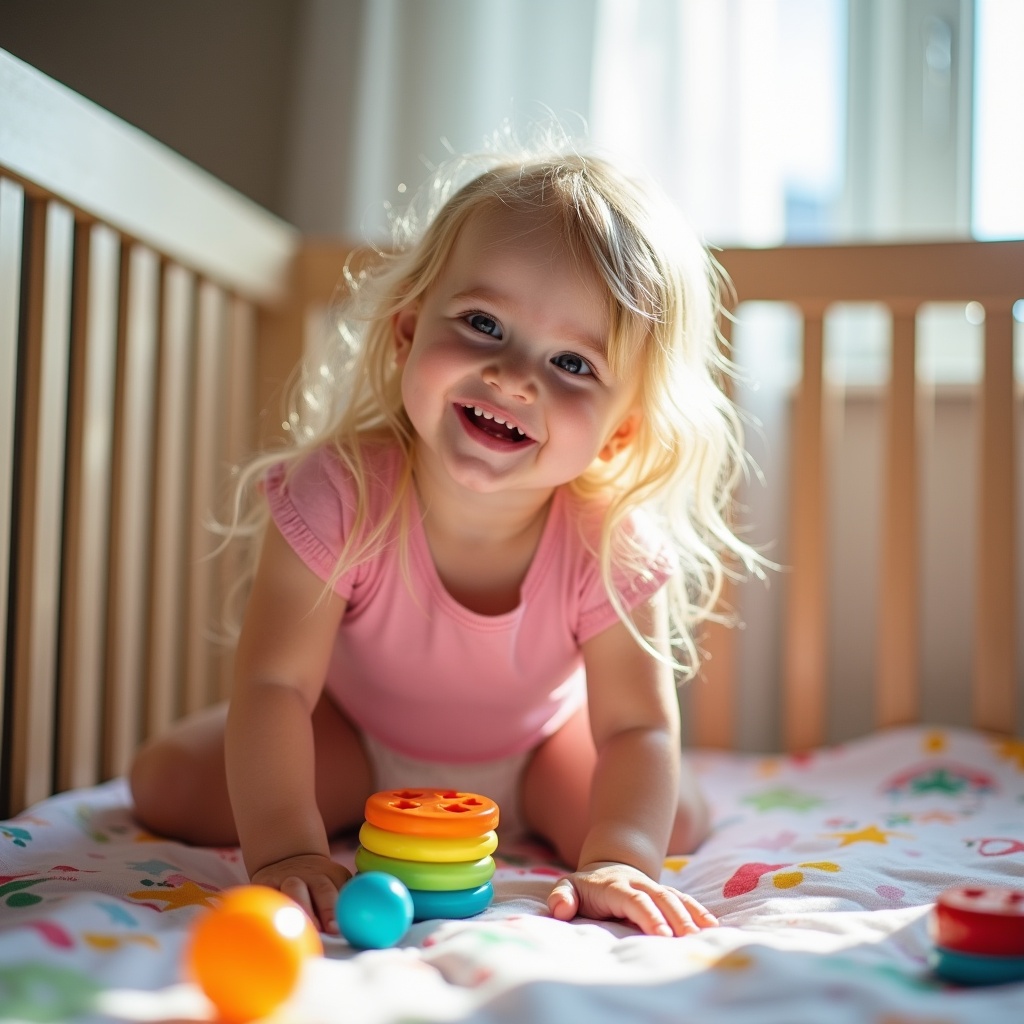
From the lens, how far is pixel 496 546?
1099 mm

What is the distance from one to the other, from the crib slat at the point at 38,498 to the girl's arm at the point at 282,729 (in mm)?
210

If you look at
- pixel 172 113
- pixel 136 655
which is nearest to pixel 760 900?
pixel 136 655

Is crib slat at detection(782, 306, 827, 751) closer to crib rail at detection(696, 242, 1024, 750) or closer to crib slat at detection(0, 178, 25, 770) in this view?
crib rail at detection(696, 242, 1024, 750)

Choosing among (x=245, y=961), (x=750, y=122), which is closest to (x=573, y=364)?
(x=245, y=961)

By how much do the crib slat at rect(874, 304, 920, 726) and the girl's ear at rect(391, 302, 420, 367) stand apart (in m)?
0.63

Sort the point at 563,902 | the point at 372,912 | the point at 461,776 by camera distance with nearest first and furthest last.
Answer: the point at 372,912, the point at 563,902, the point at 461,776

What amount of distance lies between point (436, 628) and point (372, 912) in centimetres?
40

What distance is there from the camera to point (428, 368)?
0.96 meters

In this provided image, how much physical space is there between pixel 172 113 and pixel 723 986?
61.5 inches

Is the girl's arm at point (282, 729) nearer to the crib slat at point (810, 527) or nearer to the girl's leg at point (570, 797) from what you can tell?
the girl's leg at point (570, 797)

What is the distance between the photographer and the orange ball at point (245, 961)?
559 millimetres

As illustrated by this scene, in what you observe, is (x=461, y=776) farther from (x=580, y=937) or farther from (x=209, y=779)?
(x=580, y=937)

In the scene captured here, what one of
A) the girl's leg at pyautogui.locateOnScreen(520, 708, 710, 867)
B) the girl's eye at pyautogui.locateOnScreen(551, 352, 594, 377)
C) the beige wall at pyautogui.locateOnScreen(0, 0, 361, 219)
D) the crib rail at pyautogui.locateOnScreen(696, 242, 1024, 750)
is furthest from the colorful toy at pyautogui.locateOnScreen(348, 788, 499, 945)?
the beige wall at pyautogui.locateOnScreen(0, 0, 361, 219)

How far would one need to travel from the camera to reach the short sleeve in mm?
993
